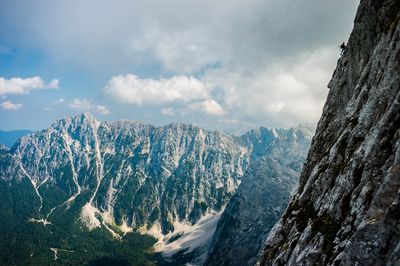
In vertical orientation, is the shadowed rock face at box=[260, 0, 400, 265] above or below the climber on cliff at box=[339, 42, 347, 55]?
below

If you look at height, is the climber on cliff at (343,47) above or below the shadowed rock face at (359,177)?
above

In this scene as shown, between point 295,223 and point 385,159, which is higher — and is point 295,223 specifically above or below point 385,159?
below

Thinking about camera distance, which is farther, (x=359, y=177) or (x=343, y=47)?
(x=343, y=47)

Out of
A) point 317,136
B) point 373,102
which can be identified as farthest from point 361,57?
point 373,102

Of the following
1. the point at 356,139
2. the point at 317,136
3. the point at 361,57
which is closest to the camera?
the point at 356,139

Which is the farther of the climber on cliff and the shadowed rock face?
the climber on cliff

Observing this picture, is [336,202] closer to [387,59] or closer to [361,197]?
[361,197]

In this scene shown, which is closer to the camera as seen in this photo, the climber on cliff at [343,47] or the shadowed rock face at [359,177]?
the shadowed rock face at [359,177]

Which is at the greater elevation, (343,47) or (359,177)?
(343,47)
